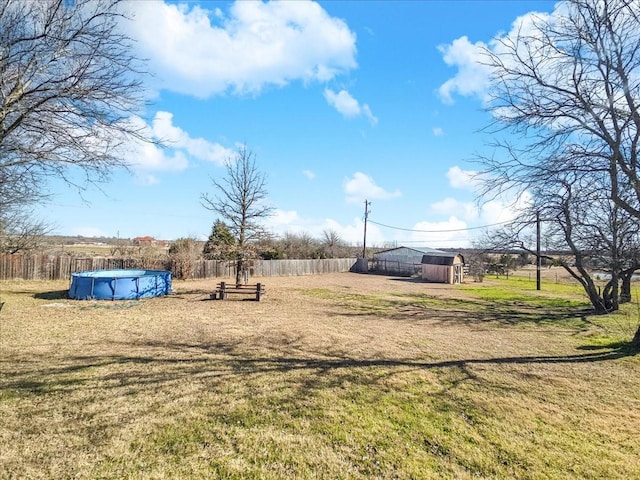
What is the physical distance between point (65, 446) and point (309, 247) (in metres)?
39.4

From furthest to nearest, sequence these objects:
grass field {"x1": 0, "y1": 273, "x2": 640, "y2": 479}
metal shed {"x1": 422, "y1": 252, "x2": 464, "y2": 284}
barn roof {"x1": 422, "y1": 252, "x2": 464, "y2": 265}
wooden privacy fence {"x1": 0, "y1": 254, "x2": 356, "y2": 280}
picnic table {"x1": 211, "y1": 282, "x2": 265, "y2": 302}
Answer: barn roof {"x1": 422, "y1": 252, "x2": 464, "y2": 265} → metal shed {"x1": 422, "y1": 252, "x2": 464, "y2": 284} → wooden privacy fence {"x1": 0, "y1": 254, "x2": 356, "y2": 280} → picnic table {"x1": 211, "y1": 282, "x2": 265, "y2": 302} → grass field {"x1": 0, "y1": 273, "x2": 640, "y2": 479}

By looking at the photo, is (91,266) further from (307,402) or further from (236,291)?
(307,402)

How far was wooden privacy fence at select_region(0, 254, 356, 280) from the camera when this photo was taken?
19.1 meters

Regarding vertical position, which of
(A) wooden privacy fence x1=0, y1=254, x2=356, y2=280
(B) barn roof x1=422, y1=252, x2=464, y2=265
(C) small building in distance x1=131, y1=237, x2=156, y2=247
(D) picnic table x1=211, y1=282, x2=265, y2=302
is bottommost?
(D) picnic table x1=211, y1=282, x2=265, y2=302

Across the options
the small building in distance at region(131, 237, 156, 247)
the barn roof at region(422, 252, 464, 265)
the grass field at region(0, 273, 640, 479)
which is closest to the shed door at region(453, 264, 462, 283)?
the barn roof at region(422, 252, 464, 265)

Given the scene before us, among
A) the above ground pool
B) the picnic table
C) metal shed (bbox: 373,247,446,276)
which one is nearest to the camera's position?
the above ground pool

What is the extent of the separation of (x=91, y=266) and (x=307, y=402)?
850 inches

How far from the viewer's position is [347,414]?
429cm

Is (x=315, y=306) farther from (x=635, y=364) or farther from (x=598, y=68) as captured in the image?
(x=598, y=68)

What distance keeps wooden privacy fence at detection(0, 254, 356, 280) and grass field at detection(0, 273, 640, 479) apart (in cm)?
1137

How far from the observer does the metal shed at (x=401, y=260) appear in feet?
129

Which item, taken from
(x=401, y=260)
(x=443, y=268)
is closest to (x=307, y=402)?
(x=443, y=268)

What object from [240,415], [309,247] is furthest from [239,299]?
[309,247]

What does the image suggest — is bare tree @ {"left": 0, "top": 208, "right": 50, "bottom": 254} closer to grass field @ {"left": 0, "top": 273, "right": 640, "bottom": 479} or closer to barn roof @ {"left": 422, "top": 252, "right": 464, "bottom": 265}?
grass field @ {"left": 0, "top": 273, "right": 640, "bottom": 479}
